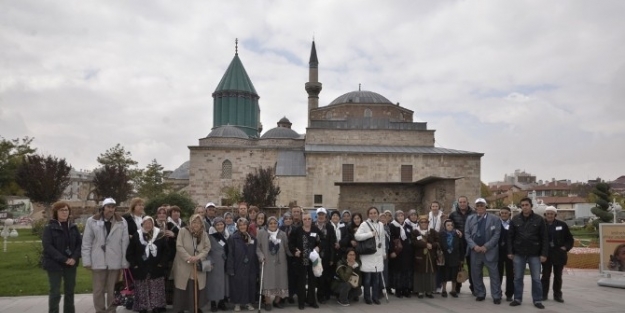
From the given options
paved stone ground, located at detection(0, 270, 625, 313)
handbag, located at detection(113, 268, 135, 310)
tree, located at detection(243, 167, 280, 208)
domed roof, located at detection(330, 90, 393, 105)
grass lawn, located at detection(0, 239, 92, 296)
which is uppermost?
domed roof, located at detection(330, 90, 393, 105)

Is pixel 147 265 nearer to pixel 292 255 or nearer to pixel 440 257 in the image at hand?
pixel 292 255

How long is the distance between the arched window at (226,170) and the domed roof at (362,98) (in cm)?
1076

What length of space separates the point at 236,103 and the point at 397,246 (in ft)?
147

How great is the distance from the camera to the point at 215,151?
35250 millimetres

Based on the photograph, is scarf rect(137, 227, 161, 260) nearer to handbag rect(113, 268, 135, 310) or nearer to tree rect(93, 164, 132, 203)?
handbag rect(113, 268, 135, 310)

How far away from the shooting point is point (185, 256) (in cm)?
700

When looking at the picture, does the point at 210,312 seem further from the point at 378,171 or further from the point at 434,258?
the point at 378,171

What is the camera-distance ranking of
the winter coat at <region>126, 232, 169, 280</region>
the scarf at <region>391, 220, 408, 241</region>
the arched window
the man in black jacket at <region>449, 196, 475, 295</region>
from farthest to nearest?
the arched window < the man in black jacket at <region>449, 196, 475, 295</region> < the scarf at <region>391, 220, 408, 241</region> < the winter coat at <region>126, 232, 169, 280</region>

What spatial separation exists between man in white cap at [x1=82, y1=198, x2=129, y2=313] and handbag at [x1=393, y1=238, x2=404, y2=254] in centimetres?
424

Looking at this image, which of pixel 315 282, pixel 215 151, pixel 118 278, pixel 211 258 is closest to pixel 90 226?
pixel 118 278

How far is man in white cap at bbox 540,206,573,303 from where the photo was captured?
8188mm

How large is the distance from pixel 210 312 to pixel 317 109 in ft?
112

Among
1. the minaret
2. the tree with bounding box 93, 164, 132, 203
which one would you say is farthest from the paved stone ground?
the minaret

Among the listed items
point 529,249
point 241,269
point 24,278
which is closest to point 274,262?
point 241,269
